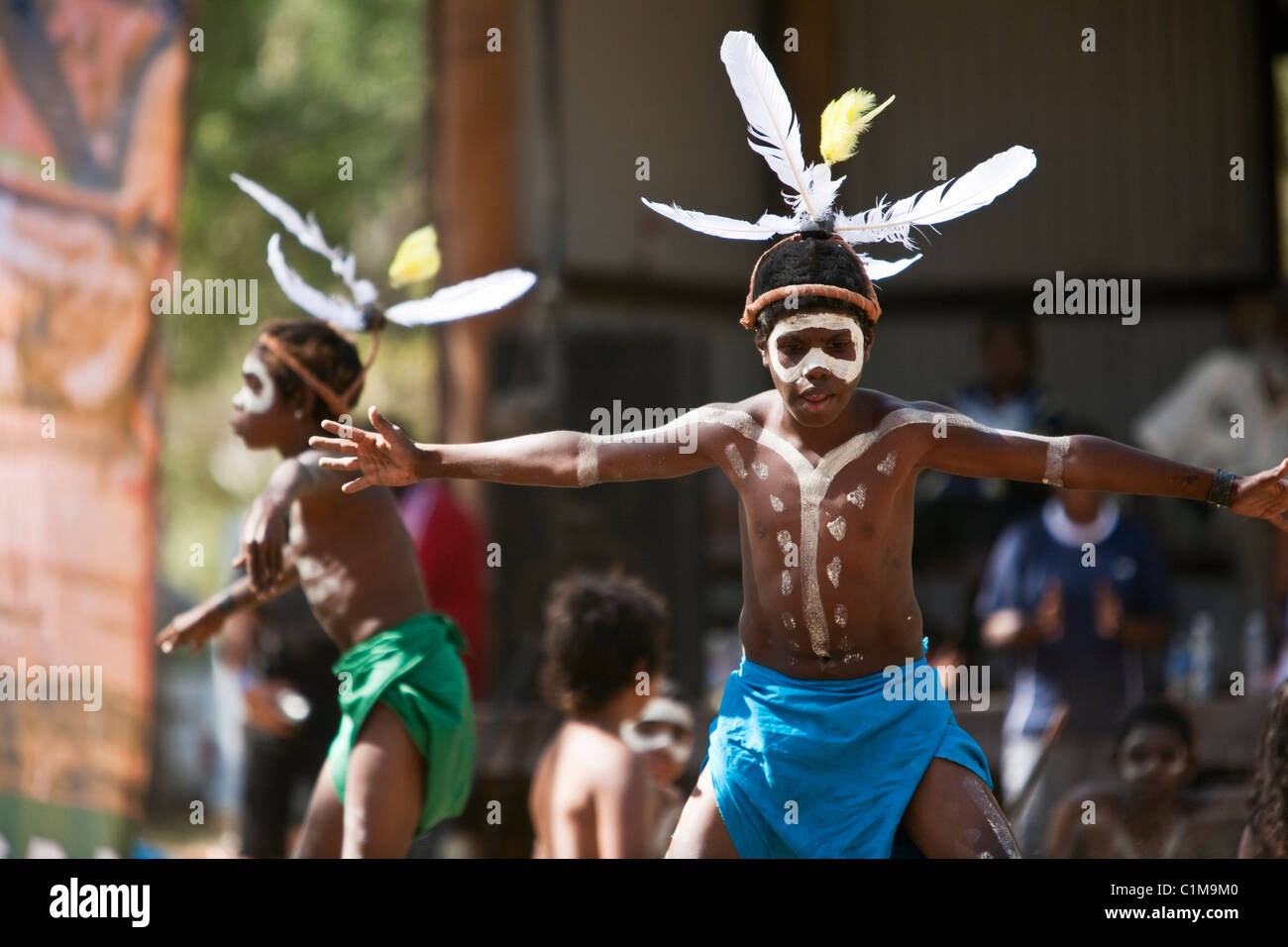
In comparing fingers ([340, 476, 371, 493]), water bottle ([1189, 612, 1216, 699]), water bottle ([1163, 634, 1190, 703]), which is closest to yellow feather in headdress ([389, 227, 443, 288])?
fingers ([340, 476, 371, 493])

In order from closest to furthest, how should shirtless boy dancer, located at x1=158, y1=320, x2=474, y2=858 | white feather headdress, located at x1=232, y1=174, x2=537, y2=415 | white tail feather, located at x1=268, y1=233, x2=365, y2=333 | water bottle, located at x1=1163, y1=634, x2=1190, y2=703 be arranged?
shirtless boy dancer, located at x1=158, y1=320, x2=474, y2=858 → white feather headdress, located at x1=232, y1=174, x2=537, y2=415 → white tail feather, located at x1=268, y1=233, x2=365, y2=333 → water bottle, located at x1=1163, y1=634, x2=1190, y2=703

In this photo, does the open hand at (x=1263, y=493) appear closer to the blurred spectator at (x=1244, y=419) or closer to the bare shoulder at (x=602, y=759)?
the bare shoulder at (x=602, y=759)

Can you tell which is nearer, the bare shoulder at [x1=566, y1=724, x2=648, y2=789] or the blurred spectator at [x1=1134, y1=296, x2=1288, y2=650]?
the bare shoulder at [x1=566, y1=724, x2=648, y2=789]

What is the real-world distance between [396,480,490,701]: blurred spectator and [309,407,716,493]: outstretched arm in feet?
7.70

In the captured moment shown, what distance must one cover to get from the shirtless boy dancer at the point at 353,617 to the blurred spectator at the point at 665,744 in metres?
0.68

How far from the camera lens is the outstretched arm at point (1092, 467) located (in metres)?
3.09

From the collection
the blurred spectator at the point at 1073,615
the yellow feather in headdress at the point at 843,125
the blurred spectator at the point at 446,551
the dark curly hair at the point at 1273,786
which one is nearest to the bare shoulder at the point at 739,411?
the yellow feather in headdress at the point at 843,125

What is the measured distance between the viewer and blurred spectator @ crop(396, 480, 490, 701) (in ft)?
18.5

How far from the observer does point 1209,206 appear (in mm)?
7914

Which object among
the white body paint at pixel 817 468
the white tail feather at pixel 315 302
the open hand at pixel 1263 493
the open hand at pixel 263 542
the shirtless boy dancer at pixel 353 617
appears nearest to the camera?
the open hand at pixel 1263 493

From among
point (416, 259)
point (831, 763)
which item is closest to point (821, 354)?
point (831, 763)

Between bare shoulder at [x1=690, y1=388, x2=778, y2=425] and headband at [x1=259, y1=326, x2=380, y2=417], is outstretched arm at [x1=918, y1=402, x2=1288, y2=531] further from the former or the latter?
headband at [x1=259, y1=326, x2=380, y2=417]

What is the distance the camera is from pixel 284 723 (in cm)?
537
